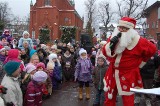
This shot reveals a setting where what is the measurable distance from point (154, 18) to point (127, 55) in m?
41.8

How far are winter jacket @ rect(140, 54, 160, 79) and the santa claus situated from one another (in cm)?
225

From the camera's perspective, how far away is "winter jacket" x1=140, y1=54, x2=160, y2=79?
7.44 m

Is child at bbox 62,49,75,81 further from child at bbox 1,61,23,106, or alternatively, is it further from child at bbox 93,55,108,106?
child at bbox 1,61,23,106

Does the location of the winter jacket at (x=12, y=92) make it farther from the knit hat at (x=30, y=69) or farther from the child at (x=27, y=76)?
the knit hat at (x=30, y=69)

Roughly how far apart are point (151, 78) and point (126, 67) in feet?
8.46

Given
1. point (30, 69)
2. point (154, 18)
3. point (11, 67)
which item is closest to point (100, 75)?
point (30, 69)

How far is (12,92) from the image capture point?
5004mm

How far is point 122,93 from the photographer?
5.14 metres

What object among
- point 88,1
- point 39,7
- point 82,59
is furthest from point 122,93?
point 88,1

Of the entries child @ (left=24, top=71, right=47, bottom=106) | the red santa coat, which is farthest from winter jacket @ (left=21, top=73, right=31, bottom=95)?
the red santa coat

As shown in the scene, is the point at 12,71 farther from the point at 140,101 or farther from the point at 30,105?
the point at 140,101

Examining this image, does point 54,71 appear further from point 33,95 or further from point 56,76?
point 33,95

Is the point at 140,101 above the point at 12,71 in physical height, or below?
below

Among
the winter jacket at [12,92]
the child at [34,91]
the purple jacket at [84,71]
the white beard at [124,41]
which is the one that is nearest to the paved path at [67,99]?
the purple jacket at [84,71]
